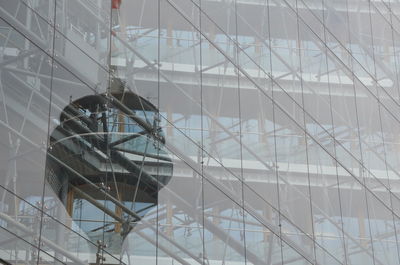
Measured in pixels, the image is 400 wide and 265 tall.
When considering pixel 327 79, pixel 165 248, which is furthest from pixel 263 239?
pixel 327 79

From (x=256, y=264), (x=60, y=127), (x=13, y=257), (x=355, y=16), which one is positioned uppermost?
(x=355, y=16)

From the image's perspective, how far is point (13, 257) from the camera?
6.23 meters

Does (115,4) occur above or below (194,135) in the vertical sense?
above

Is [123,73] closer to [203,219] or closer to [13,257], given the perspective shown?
[203,219]

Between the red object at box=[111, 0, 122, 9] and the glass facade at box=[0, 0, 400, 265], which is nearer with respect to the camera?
the glass facade at box=[0, 0, 400, 265]

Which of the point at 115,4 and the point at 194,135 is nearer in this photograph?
the point at 115,4

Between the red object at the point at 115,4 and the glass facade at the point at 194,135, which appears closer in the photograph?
the glass facade at the point at 194,135

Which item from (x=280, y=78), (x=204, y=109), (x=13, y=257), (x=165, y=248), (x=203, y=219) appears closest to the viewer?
(x=13, y=257)

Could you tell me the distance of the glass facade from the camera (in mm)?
6801

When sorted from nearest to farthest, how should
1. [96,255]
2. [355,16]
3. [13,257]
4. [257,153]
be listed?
[13,257] < [96,255] < [257,153] < [355,16]

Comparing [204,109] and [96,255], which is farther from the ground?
[204,109]

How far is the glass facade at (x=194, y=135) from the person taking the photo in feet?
22.3

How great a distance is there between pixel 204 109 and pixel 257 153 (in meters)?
0.89

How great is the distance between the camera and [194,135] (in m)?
8.39
